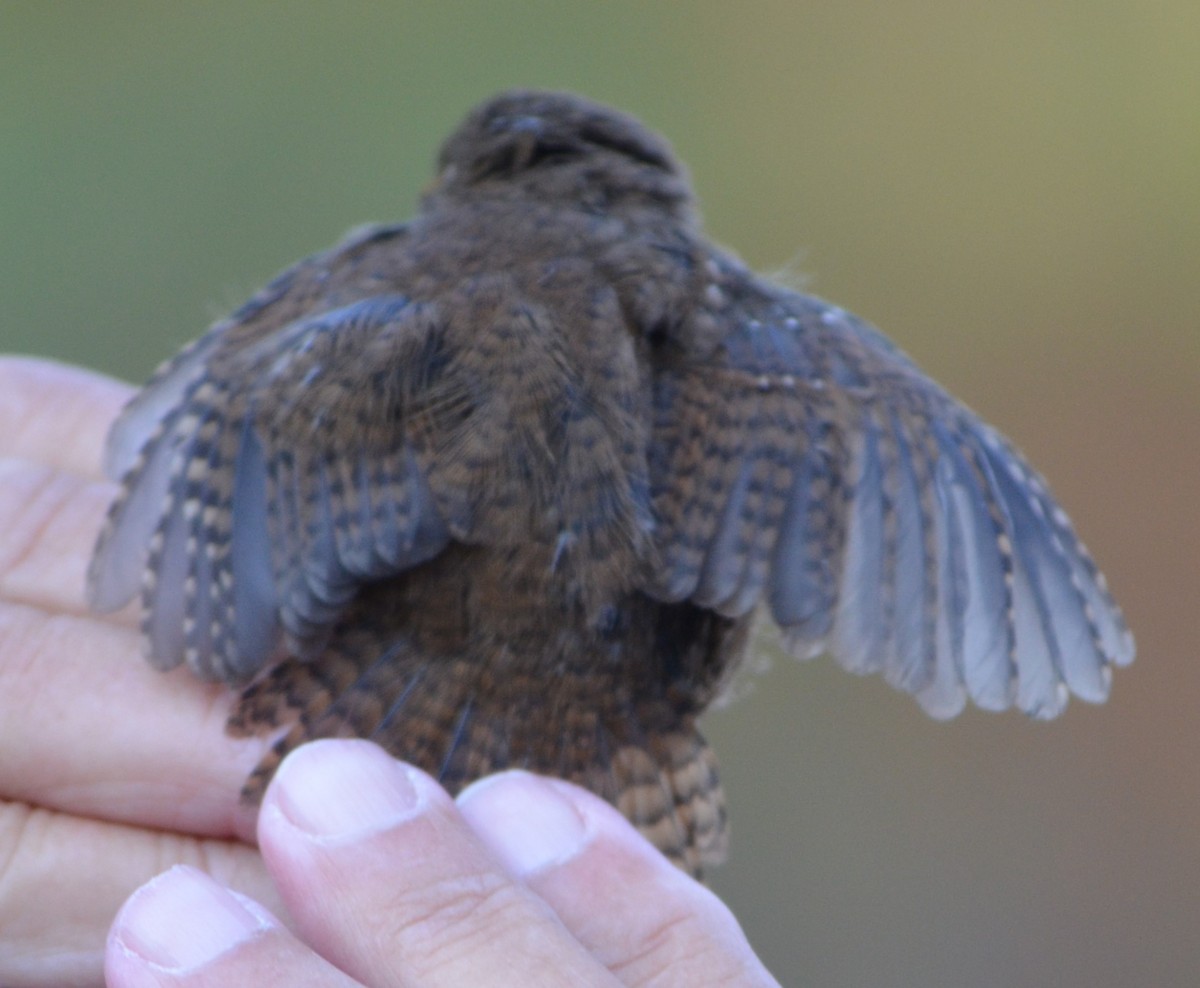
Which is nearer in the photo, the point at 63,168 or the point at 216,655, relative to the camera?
the point at 216,655

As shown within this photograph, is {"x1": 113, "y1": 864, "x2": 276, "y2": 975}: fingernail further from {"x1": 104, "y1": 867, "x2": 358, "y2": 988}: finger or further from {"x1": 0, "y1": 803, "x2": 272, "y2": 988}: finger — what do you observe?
{"x1": 0, "y1": 803, "x2": 272, "y2": 988}: finger

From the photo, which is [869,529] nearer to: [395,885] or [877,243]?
[395,885]

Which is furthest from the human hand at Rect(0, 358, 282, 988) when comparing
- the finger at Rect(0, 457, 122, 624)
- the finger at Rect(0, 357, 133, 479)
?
the finger at Rect(0, 357, 133, 479)

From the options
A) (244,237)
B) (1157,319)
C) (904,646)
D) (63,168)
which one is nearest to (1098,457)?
(1157,319)

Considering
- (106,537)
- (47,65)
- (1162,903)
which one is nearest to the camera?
(106,537)

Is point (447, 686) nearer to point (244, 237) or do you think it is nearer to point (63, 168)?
point (244, 237)

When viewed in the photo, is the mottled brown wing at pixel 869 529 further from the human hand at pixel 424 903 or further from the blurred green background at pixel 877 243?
the blurred green background at pixel 877 243
